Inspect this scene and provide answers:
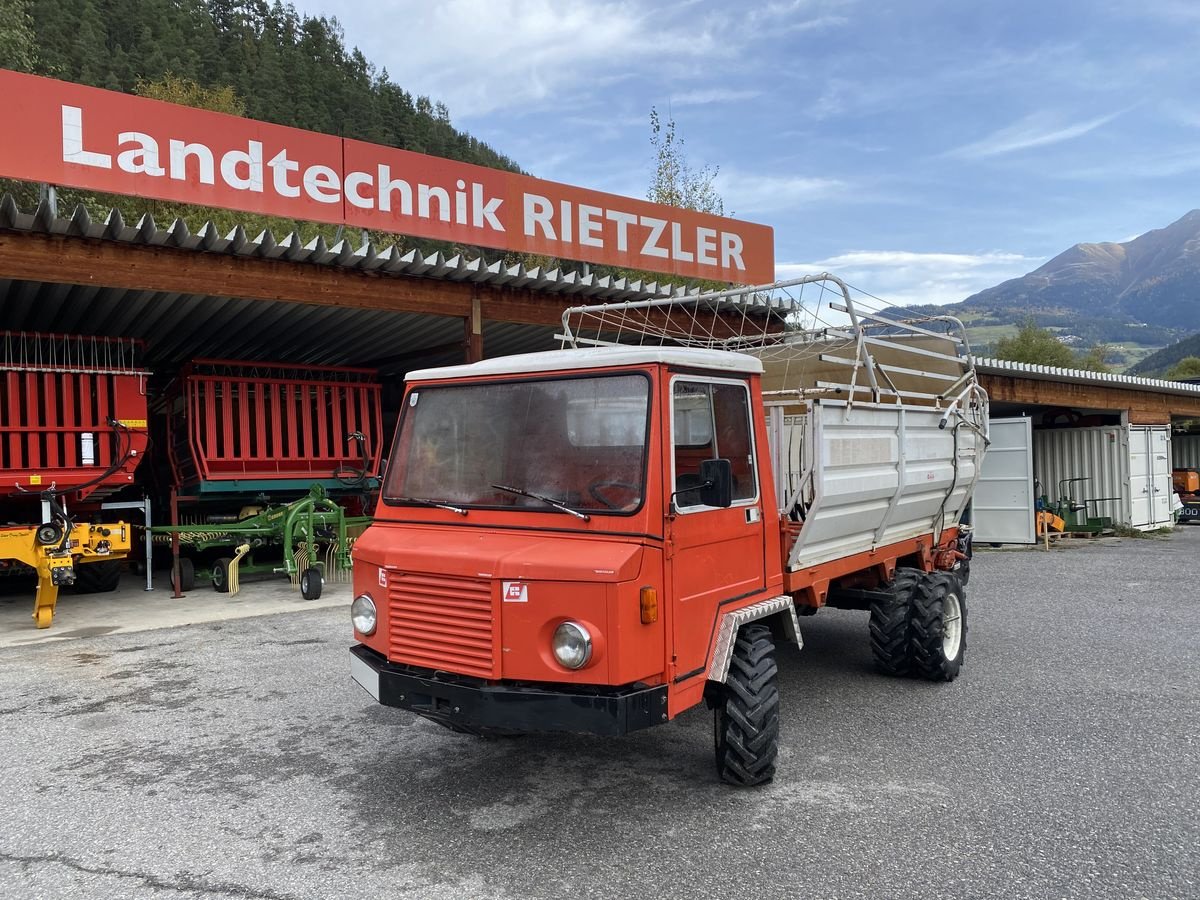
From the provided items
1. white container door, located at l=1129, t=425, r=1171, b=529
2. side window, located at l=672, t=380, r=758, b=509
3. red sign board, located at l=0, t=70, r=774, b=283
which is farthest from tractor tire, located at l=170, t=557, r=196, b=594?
white container door, located at l=1129, t=425, r=1171, b=529

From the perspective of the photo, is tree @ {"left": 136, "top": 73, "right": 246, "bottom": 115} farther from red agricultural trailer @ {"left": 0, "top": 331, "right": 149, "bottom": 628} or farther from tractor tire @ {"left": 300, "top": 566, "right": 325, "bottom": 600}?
tractor tire @ {"left": 300, "top": 566, "right": 325, "bottom": 600}

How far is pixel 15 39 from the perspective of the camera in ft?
82.6

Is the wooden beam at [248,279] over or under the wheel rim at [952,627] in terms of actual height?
over

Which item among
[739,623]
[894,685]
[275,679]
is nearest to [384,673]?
[739,623]

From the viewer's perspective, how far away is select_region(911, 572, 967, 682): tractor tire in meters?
5.73

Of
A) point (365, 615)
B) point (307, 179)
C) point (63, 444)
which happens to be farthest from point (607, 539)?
point (63, 444)

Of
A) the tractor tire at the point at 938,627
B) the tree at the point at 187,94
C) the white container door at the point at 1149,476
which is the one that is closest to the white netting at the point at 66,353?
the tractor tire at the point at 938,627

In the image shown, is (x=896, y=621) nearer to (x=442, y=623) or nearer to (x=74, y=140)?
(x=442, y=623)

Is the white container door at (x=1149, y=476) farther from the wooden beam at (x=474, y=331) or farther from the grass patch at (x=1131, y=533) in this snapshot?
the wooden beam at (x=474, y=331)

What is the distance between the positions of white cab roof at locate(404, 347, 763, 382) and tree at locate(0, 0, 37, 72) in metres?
27.0

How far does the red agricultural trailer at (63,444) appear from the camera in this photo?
28.0ft

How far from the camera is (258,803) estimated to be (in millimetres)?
4074

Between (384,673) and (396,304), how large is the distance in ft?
21.7

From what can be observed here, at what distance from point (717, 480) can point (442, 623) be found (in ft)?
4.47
